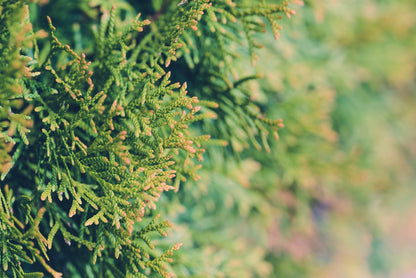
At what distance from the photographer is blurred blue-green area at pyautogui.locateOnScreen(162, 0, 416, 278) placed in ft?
10.6

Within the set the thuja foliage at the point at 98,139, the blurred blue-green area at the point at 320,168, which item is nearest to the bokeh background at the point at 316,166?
the blurred blue-green area at the point at 320,168

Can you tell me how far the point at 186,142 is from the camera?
1531mm

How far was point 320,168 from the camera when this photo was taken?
3535mm

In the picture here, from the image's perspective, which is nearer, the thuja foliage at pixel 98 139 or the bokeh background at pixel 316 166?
the thuja foliage at pixel 98 139

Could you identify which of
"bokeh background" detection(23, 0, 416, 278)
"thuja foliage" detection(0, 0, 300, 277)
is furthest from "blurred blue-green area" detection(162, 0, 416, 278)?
"thuja foliage" detection(0, 0, 300, 277)

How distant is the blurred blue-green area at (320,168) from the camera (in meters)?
3.23

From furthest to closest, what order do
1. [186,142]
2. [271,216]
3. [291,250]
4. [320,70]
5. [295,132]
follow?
1. [291,250]
2. [320,70]
3. [271,216]
4. [295,132]
5. [186,142]

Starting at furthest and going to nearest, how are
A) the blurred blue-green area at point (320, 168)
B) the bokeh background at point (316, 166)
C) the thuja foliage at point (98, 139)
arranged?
the blurred blue-green area at point (320, 168), the bokeh background at point (316, 166), the thuja foliage at point (98, 139)

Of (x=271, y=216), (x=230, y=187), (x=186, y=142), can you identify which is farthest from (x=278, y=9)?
(x=271, y=216)

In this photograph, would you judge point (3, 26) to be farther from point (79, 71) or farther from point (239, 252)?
point (239, 252)

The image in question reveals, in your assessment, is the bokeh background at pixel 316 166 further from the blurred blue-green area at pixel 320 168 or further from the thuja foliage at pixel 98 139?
the thuja foliage at pixel 98 139

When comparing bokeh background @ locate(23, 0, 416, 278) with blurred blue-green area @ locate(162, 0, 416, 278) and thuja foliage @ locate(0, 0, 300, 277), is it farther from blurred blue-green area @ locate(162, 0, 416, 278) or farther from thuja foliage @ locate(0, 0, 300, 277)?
thuja foliage @ locate(0, 0, 300, 277)

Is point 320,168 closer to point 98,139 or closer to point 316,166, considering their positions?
point 316,166

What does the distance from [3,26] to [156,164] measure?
2.94 feet
